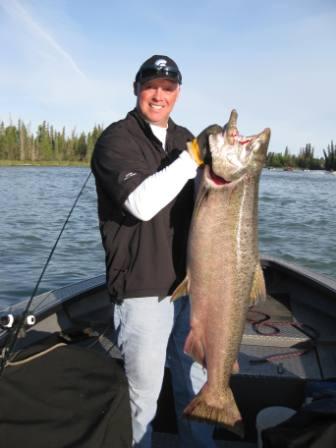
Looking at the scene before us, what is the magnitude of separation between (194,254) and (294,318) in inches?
110

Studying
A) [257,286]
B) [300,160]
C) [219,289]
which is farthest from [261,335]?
[300,160]

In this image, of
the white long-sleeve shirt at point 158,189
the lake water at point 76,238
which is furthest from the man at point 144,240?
the lake water at point 76,238

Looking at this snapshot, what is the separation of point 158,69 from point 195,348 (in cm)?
163

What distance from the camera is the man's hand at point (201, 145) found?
8.20 feet

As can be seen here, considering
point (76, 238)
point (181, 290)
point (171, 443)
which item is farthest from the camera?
point (76, 238)

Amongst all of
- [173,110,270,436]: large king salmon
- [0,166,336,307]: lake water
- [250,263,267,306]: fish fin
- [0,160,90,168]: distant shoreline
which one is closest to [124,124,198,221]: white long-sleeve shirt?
[173,110,270,436]: large king salmon

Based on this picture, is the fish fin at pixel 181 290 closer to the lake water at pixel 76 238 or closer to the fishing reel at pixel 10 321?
the fishing reel at pixel 10 321

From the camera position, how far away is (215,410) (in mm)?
2816

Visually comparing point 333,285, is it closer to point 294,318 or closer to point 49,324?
point 294,318

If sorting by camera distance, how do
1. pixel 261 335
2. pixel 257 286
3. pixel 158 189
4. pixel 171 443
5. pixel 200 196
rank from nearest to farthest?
1. pixel 158 189
2. pixel 200 196
3. pixel 257 286
4. pixel 171 443
5. pixel 261 335

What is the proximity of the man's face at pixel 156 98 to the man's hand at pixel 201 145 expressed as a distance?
49 centimetres

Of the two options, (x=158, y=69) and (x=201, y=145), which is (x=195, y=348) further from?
(x=158, y=69)

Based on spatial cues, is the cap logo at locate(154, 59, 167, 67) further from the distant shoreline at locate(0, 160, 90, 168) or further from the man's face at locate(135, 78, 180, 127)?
the distant shoreline at locate(0, 160, 90, 168)

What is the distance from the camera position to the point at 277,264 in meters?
5.52
